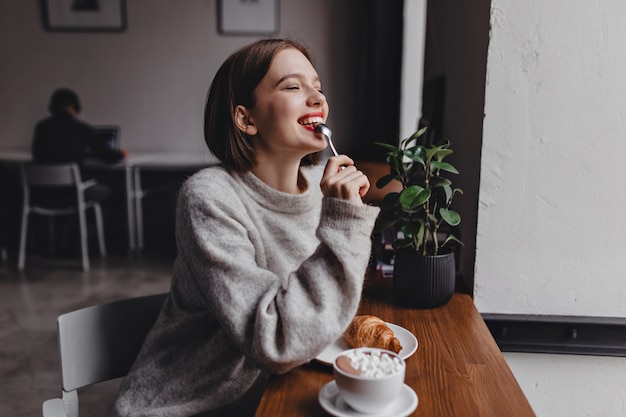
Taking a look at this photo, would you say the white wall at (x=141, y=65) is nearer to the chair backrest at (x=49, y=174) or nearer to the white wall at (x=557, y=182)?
the chair backrest at (x=49, y=174)

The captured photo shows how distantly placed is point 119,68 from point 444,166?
13.7 ft

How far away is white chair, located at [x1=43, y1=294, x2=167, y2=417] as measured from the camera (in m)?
0.99

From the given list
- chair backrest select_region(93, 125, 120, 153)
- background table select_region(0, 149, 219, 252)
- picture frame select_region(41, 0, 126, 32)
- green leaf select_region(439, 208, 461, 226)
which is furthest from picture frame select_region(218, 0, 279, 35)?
green leaf select_region(439, 208, 461, 226)

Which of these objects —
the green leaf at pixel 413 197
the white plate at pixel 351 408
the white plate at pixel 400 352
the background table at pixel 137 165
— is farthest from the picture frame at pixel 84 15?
the white plate at pixel 351 408

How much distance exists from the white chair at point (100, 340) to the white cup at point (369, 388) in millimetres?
568

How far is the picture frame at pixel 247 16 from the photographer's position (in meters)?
4.48

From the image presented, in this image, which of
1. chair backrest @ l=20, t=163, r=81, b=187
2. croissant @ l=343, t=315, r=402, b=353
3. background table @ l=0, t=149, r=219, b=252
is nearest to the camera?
croissant @ l=343, t=315, r=402, b=353

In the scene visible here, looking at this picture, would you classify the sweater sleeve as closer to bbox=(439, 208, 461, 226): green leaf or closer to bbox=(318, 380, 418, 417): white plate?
bbox=(318, 380, 418, 417): white plate

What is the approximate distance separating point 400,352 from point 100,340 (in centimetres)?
58

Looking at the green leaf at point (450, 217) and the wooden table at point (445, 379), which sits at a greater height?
the green leaf at point (450, 217)

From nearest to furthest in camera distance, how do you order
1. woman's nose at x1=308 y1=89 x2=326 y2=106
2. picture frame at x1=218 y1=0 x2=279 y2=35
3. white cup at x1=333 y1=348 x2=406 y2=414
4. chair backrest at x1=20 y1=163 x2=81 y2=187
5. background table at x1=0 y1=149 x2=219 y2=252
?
white cup at x1=333 y1=348 x2=406 y2=414 → woman's nose at x1=308 y1=89 x2=326 y2=106 → chair backrest at x1=20 y1=163 x2=81 y2=187 → background table at x1=0 y1=149 x2=219 y2=252 → picture frame at x1=218 y1=0 x2=279 y2=35

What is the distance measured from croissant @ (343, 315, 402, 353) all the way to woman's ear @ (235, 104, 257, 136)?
41 centimetres

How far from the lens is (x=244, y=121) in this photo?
3.34 feet

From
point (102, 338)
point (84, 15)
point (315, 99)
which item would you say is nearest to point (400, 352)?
point (315, 99)
